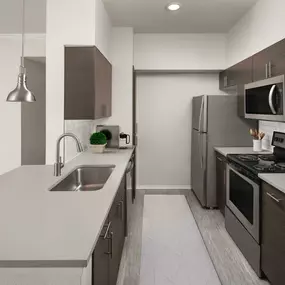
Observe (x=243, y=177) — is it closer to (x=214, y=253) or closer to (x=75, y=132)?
(x=214, y=253)

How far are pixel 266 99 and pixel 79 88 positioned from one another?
174 cm

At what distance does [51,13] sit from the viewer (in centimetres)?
337

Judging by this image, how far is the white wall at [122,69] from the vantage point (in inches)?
193

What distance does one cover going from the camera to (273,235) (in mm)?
2447

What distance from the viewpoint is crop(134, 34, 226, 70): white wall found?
538 cm

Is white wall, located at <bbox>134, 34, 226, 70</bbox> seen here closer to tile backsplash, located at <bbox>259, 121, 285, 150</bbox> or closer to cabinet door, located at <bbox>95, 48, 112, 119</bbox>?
tile backsplash, located at <bbox>259, 121, 285, 150</bbox>

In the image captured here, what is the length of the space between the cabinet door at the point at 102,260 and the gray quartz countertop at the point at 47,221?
12cm

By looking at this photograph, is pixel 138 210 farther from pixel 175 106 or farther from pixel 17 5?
pixel 17 5

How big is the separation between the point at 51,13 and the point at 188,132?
10.6ft

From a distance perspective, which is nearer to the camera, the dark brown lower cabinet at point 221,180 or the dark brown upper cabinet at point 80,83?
the dark brown upper cabinet at point 80,83

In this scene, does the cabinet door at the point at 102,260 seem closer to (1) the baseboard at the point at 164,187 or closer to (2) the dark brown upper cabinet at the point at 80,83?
(2) the dark brown upper cabinet at the point at 80,83

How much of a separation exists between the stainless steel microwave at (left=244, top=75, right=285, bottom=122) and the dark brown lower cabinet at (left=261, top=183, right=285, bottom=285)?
2.42ft

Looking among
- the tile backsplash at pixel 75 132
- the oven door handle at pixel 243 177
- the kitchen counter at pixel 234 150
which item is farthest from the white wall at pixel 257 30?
the tile backsplash at pixel 75 132

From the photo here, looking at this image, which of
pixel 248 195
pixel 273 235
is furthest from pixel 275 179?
pixel 248 195
